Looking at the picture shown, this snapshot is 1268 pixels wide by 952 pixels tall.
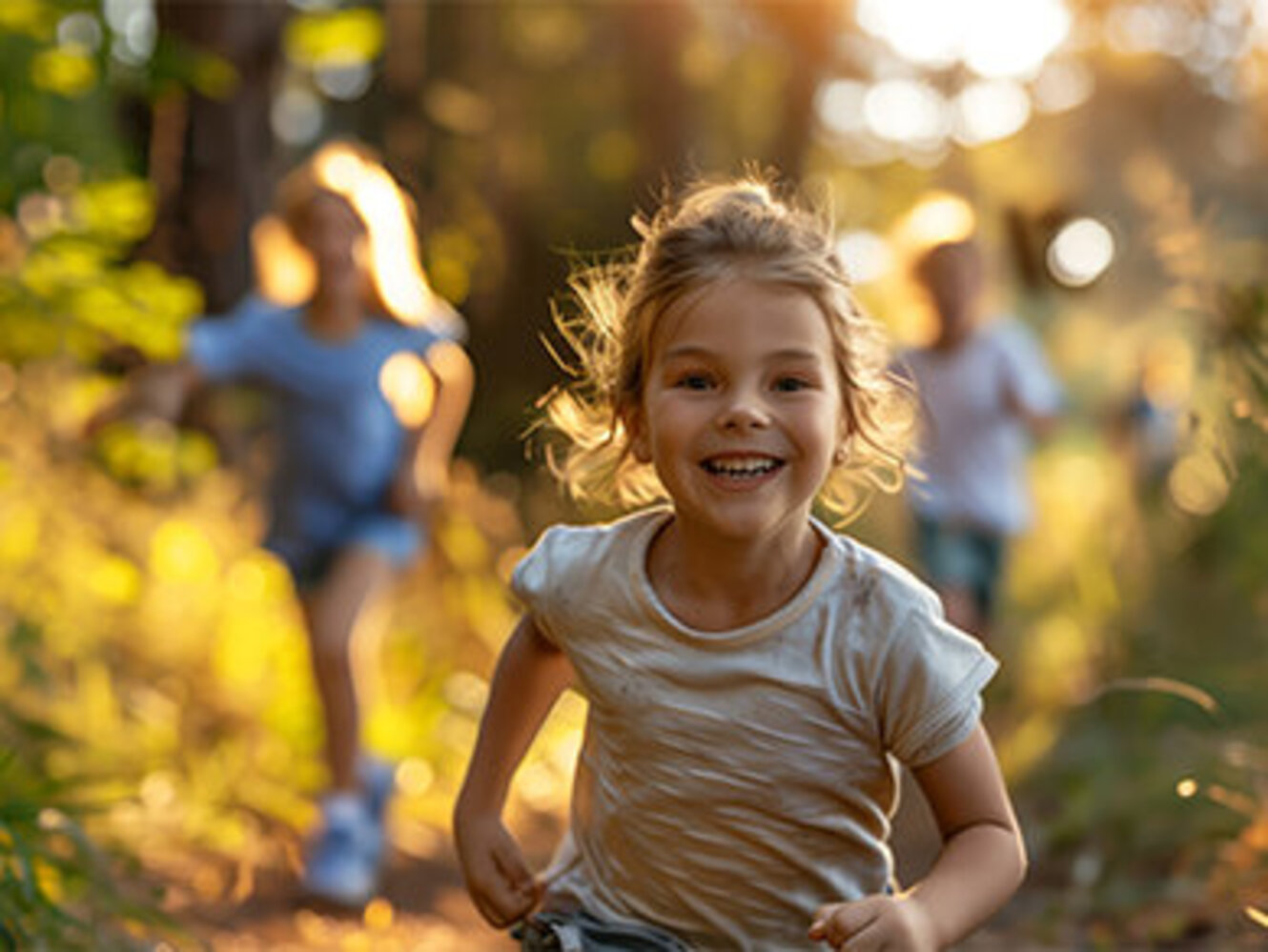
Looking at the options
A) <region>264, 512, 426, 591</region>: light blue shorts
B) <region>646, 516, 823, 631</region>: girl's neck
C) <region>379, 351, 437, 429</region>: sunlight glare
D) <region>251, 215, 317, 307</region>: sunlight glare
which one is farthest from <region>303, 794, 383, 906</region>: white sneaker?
<region>646, 516, 823, 631</region>: girl's neck

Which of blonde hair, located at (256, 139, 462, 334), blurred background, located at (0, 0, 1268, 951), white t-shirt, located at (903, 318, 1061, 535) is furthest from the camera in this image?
white t-shirt, located at (903, 318, 1061, 535)

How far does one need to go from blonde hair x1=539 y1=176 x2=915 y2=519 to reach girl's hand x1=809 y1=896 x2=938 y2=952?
2.37ft

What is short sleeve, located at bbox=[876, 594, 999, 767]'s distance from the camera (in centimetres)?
218

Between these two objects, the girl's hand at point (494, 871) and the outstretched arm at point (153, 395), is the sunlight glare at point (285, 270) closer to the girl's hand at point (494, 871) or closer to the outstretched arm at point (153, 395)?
the outstretched arm at point (153, 395)

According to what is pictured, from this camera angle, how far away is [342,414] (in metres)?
5.02

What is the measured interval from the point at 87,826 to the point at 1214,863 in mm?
2621

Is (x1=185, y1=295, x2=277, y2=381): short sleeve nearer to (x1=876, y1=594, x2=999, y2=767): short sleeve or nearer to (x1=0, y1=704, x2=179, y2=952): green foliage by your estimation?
(x1=0, y1=704, x2=179, y2=952): green foliage

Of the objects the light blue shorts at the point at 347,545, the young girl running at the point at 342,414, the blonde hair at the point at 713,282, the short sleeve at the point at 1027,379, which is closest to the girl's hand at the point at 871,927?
the blonde hair at the point at 713,282

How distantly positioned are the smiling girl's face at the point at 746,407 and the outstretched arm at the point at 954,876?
0.39 meters

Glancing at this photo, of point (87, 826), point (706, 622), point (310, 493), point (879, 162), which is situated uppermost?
point (706, 622)

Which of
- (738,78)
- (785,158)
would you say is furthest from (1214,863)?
(738,78)

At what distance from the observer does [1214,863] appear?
4105 mm

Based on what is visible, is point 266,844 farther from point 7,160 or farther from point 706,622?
point 706,622

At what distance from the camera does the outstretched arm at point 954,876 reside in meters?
1.96
